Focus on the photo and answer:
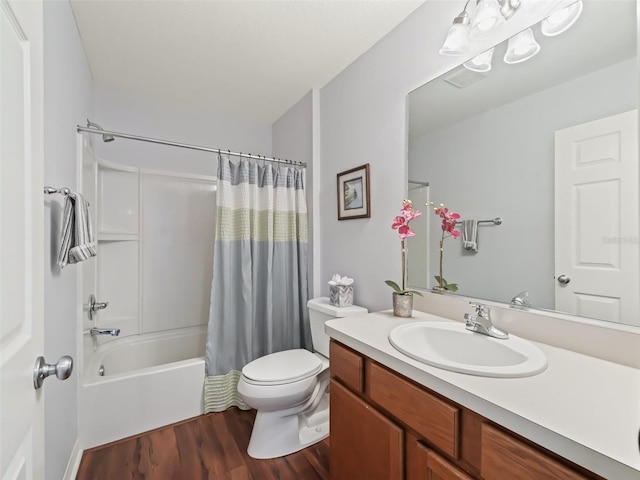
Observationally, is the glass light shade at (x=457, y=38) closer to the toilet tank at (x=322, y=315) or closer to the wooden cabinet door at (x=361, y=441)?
the toilet tank at (x=322, y=315)

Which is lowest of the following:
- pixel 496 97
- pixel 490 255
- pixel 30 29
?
pixel 490 255

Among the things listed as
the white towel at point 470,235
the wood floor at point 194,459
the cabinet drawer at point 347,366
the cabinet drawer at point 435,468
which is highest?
the white towel at point 470,235

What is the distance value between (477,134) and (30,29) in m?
1.46

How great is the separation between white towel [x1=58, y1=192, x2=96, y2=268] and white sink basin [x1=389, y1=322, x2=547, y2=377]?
1.36 metres

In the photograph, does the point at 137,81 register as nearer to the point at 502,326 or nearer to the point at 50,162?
the point at 50,162

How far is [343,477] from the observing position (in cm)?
115

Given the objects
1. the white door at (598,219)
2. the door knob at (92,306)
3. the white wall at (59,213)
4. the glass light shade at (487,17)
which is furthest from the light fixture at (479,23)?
the door knob at (92,306)

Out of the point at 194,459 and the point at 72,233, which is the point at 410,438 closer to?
the point at 194,459

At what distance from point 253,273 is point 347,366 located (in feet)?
3.92

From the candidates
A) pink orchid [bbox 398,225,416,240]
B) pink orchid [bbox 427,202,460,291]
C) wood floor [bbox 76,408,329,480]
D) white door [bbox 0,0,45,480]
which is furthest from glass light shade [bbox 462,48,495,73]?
wood floor [bbox 76,408,329,480]

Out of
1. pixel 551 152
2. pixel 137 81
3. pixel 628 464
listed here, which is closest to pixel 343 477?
pixel 628 464

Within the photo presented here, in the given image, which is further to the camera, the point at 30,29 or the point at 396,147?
the point at 396,147

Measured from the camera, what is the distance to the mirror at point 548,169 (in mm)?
863

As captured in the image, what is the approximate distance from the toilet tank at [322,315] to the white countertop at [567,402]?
768mm
